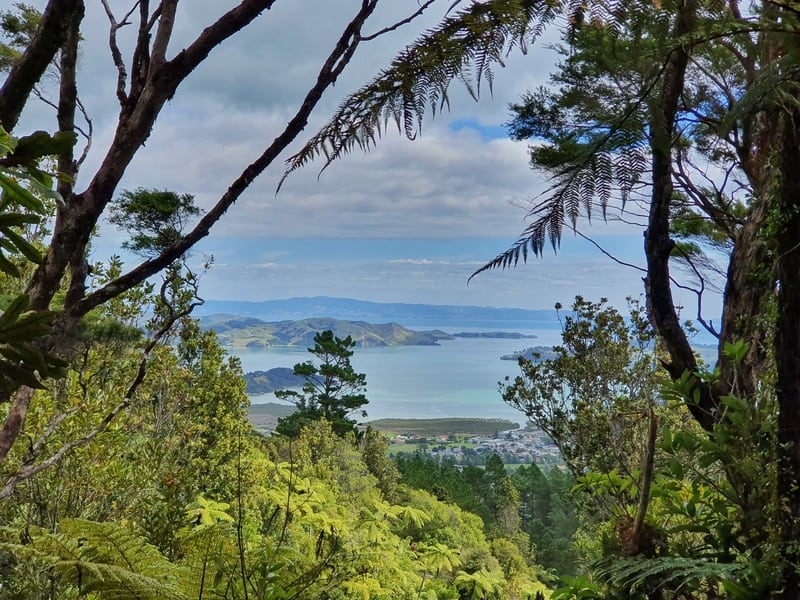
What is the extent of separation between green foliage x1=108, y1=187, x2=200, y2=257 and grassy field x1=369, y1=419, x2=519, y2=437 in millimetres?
18693

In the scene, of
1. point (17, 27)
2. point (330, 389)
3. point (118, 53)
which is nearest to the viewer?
point (118, 53)

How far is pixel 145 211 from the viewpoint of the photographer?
11.3ft

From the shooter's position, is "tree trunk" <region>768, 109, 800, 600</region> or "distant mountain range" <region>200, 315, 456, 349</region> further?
"distant mountain range" <region>200, 315, 456, 349</region>

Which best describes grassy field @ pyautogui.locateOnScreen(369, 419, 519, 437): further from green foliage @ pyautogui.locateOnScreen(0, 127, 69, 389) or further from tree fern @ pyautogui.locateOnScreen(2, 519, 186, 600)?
green foliage @ pyautogui.locateOnScreen(0, 127, 69, 389)

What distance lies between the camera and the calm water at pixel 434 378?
2834 centimetres

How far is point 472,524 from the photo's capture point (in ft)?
33.1

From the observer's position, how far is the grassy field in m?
22.6

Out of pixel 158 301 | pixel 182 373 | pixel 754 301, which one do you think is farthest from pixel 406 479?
pixel 754 301

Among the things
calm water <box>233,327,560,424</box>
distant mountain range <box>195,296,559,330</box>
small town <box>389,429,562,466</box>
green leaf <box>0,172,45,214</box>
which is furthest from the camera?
distant mountain range <box>195,296,559,330</box>

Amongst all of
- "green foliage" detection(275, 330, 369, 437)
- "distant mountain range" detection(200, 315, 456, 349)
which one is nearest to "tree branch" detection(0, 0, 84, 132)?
"distant mountain range" detection(200, 315, 456, 349)

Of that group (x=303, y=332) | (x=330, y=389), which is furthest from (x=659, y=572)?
(x=303, y=332)

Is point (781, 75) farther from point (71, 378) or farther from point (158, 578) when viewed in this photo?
point (71, 378)

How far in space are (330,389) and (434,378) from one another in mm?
29173

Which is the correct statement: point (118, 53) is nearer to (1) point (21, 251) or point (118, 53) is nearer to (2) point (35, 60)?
(2) point (35, 60)
